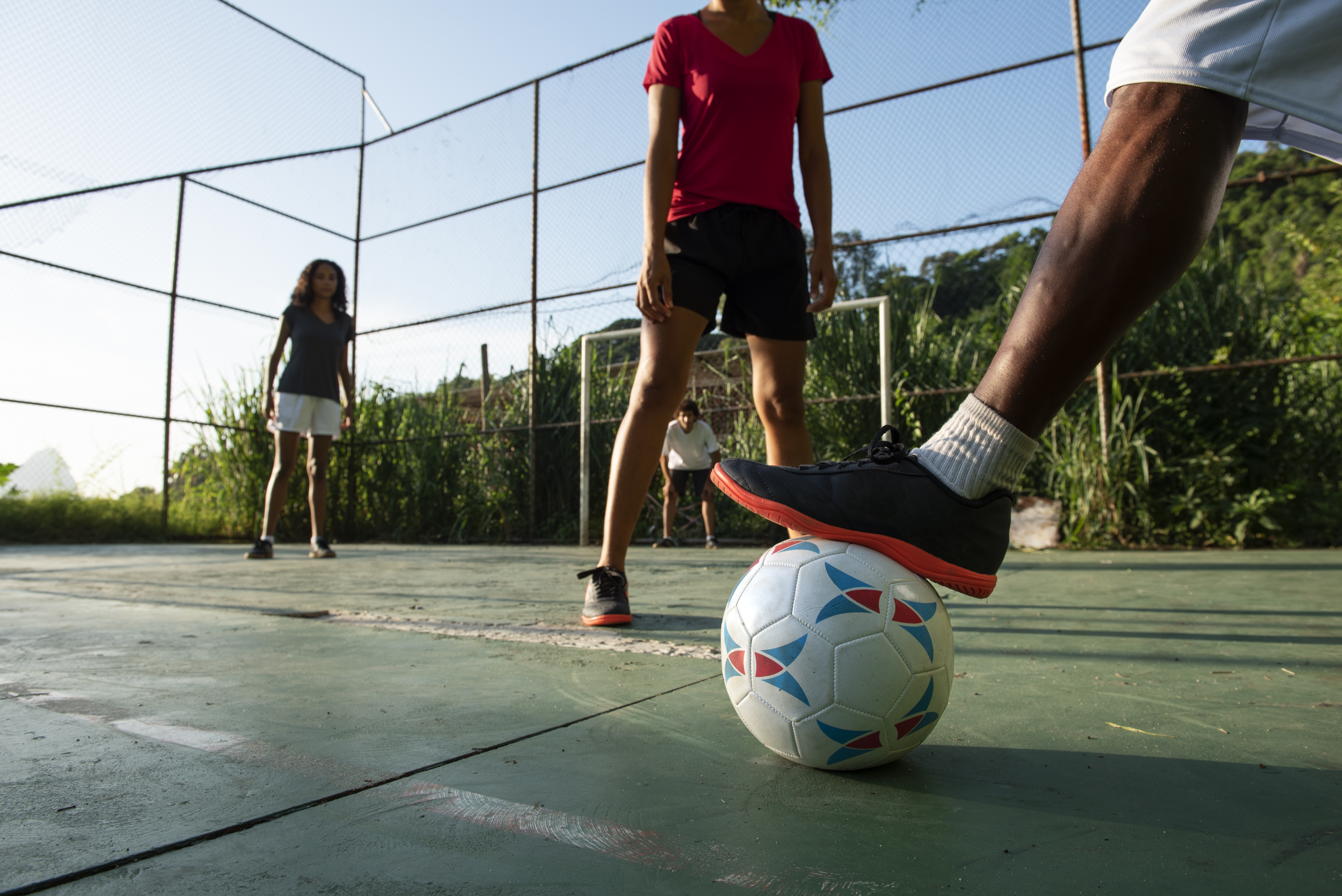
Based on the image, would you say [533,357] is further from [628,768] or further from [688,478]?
[628,768]

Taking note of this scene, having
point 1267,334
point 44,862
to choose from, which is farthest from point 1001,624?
point 1267,334

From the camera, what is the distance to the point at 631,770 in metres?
1.00

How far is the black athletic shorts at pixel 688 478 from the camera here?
6887mm

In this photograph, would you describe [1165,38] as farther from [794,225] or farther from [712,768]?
[794,225]

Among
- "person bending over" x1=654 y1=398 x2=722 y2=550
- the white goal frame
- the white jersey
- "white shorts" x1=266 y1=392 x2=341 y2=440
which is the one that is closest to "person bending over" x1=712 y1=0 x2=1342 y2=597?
the white goal frame

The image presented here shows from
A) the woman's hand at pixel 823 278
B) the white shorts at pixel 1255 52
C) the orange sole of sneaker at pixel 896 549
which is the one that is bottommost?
the orange sole of sneaker at pixel 896 549

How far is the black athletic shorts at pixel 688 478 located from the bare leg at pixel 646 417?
4.63 m

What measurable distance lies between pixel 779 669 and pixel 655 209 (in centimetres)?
151

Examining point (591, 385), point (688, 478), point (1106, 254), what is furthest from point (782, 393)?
point (591, 385)

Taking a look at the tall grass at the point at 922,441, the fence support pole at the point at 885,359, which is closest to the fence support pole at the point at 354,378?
the tall grass at the point at 922,441

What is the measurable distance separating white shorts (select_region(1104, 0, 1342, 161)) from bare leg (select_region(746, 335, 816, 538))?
4.52ft

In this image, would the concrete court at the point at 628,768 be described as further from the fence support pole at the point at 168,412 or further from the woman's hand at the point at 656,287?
the fence support pole at the point at 168,412

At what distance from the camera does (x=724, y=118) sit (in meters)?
2.27

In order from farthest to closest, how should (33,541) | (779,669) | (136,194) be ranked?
(136,194)
(33,541)
(779,669)
